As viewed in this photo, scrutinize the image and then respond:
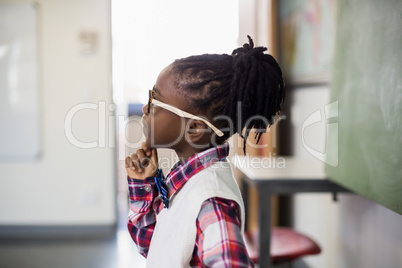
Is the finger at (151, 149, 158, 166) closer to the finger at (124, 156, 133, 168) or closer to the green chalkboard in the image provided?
the finger at (124, 156, 133, 168)

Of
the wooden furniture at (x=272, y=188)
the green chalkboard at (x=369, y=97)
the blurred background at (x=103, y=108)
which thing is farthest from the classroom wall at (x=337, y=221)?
the green chalkboard at (x=369, y=97)

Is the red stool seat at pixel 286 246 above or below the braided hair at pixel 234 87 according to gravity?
below

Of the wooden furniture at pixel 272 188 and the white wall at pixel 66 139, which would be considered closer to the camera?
the wooden furniture at pixel 272 188

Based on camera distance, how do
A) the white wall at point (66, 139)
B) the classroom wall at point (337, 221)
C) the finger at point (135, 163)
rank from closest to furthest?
1. the finger at point (135, 163)
2. the classroom wall at point (337, 221)
3. the white wall at point (66, 139)

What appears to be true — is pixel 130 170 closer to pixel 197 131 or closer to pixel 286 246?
pixel 197 131

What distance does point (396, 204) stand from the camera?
87cm

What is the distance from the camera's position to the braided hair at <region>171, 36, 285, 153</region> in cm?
73

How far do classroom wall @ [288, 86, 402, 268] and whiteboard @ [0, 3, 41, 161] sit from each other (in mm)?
2112

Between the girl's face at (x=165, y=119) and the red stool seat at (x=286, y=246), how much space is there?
0.83 meters

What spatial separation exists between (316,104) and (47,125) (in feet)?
7.23

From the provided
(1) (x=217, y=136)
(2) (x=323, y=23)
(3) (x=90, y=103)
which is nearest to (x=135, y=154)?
(1) (x=217, y=136)

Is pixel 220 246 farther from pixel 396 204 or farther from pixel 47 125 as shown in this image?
pixel 47 125

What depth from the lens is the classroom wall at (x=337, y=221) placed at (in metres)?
1.38

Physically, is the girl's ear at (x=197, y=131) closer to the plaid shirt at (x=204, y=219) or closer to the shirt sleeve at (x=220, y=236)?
the plaid shirt at (x=204, y=219)
